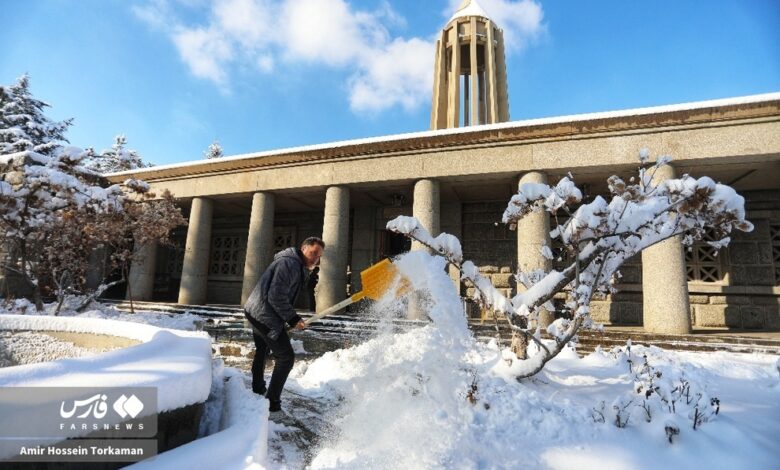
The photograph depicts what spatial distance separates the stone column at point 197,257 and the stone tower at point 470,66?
988cm

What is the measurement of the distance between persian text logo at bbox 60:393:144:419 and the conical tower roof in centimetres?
1832

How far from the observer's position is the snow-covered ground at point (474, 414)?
2.69 metres

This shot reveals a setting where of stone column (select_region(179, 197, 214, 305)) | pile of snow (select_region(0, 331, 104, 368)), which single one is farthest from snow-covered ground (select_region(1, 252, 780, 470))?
stone column (select_region(179, 197, 214, 305))

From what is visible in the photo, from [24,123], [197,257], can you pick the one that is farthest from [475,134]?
[24,123]

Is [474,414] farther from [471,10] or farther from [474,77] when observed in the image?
[471,10]

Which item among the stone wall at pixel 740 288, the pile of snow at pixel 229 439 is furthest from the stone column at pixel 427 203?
the pile of snow at pixel 229 439

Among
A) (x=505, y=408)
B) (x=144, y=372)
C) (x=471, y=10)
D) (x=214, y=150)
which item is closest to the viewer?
(x=144, y=372)

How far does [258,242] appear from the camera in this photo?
35.2ft

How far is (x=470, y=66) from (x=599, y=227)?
15.5 meters

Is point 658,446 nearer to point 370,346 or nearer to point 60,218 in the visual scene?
point 370,346

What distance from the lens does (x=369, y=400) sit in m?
4.00

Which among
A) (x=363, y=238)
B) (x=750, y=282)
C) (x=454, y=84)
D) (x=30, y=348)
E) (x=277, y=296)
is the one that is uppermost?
(x=454, y=84)

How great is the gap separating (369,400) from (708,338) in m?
6.75

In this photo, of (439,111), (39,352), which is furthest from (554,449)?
(439,111)
